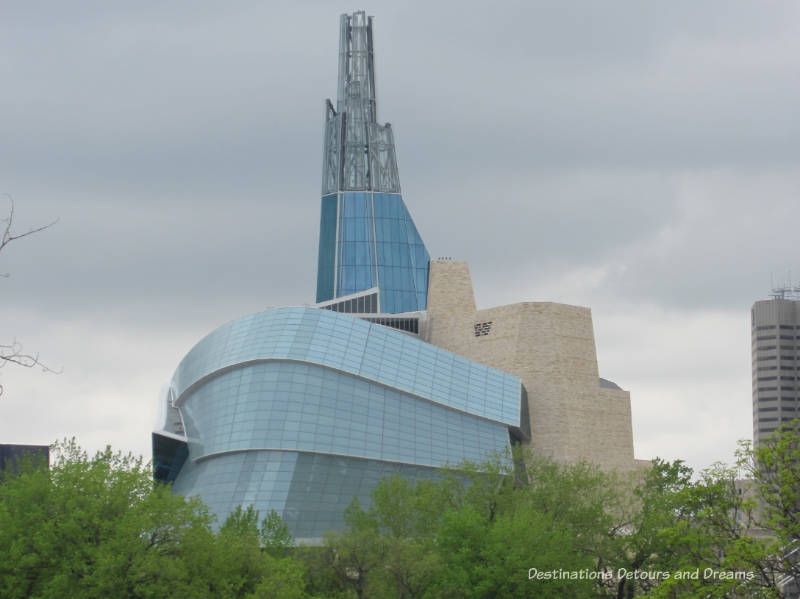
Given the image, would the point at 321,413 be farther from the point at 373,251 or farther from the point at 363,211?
the point at 363,211

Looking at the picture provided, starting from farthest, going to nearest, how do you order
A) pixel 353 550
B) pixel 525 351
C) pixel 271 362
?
pixel 525 351, pixel 271 362, pixel 353 550

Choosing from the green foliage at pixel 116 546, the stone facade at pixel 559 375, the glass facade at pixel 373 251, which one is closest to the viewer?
the green foliage at pixel 116 546

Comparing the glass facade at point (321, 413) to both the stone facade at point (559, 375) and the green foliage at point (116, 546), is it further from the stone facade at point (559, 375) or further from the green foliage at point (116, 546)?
the green foliage at point (116, 546)

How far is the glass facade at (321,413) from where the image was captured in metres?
90.1

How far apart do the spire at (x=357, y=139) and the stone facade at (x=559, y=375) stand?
3970 cm

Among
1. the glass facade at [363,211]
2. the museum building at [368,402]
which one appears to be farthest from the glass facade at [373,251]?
the museum building at [368,402]

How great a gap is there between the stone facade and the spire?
39.7m

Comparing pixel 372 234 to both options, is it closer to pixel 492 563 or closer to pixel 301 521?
pixel 301 521

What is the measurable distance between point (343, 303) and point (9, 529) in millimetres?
73098

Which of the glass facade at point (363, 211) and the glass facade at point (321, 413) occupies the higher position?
the glass facade at point (363, 211)

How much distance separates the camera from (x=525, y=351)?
10406 cm

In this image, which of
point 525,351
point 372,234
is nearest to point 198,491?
point 525,351

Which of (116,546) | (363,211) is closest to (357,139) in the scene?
(363,211)

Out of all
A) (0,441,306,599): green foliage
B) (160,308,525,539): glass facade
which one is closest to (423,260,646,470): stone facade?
(160,308,525,539): glass facade
